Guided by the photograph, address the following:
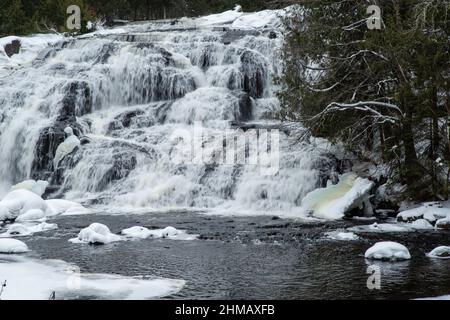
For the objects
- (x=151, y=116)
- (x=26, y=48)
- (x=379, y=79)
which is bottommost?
(x=151, y=116)

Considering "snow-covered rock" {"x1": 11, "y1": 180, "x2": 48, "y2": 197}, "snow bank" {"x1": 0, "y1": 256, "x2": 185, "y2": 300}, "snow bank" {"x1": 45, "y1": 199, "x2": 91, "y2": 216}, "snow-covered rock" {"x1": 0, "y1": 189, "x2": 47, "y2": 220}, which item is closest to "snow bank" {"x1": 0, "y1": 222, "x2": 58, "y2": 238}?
"snow-covered rock" {"x1": 0, "y1": 189, "x2": 47, "y2": 220}

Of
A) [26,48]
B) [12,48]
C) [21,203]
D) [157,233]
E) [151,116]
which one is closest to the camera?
[157,233]

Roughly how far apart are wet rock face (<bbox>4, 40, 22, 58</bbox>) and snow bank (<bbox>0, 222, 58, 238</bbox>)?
19.7 meters

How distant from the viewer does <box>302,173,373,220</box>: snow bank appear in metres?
15.4

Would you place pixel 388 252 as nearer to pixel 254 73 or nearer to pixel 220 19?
pixel 254 73

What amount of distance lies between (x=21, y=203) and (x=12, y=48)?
60.9ft

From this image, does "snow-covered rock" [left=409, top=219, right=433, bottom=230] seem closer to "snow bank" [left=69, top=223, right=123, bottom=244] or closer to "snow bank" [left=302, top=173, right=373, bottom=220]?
"snow bank" [left=302, top=173, right=373, bottom=220]

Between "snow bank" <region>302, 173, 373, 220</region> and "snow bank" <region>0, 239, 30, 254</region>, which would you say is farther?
"snow bank" <region>302, 173, 373, 220</region>

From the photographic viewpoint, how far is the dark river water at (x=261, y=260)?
29.3 feet

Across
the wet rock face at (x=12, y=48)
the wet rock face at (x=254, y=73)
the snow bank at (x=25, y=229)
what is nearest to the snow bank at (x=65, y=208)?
the snow bank at (x=25, y=229)

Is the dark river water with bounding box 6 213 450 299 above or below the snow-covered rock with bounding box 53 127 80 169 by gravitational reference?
below

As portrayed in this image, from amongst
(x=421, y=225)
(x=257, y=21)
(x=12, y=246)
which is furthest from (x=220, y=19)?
(x=12, y=246)

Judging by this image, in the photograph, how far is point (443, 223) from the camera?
13.8 metres

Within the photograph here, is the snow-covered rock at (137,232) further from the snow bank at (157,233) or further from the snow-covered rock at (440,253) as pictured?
the snow-covered rock at (440,253)
